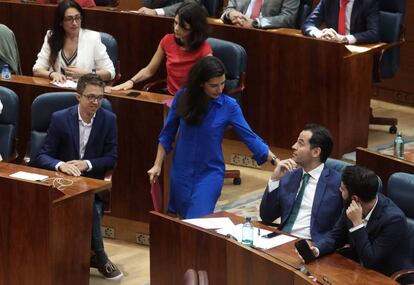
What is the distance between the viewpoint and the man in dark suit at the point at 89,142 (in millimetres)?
5648

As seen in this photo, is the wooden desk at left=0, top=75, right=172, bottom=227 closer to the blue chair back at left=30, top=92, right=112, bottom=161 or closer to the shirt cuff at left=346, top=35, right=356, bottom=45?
the blue chair back at left=30, top=92, right=112, bottom=161

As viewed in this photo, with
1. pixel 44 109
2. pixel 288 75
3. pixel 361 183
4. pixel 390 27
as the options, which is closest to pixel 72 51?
pixel 44 109

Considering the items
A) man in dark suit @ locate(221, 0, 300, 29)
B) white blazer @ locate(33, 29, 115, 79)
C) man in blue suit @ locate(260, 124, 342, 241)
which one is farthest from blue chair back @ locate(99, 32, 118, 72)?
man in blue suit @ locate(260, 124, 342, 241)

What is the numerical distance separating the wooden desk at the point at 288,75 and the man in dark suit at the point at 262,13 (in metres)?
0.09

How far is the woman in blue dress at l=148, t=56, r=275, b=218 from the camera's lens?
537 cm

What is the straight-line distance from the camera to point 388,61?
767cm

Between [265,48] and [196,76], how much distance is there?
1.98m

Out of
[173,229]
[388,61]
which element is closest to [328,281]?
[173,229]

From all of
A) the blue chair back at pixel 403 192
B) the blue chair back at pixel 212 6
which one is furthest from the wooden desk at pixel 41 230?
the blue chair back at pixel 212 6

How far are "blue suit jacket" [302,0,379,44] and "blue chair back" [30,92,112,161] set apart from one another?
1911mm

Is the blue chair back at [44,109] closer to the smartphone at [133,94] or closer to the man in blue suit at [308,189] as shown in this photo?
the smartphone at [133,94]

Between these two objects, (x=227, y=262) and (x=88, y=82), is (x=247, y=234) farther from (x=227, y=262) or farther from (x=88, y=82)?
(x=88, y=82)

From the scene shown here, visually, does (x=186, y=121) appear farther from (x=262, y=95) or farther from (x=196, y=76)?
(x=262, y=95)

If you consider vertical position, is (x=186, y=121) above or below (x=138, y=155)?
above
